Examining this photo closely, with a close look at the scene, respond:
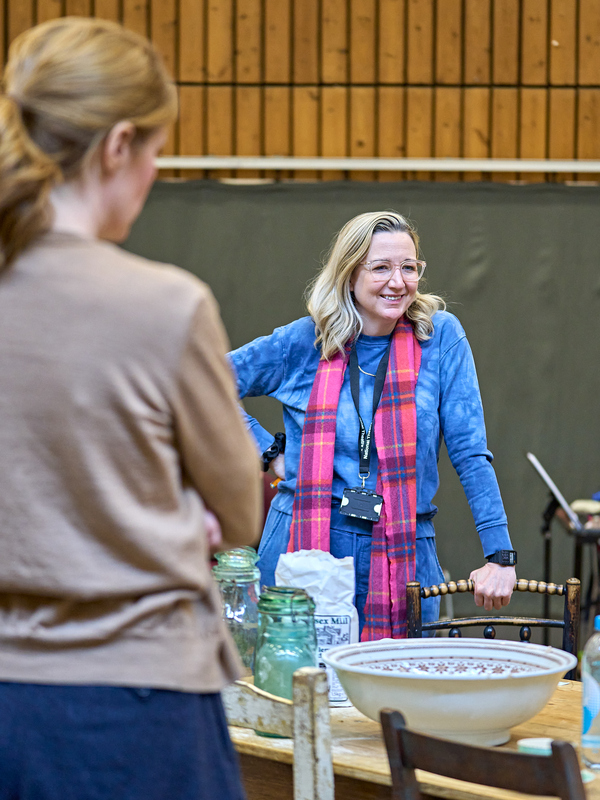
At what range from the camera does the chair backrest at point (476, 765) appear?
986 millimetres

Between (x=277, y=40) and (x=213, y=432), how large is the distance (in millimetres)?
5198

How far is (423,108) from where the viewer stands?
18.6 feet

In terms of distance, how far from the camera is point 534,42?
569 centimetres

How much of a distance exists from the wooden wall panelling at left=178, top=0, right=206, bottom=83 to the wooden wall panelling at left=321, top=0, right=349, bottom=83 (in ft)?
2.30

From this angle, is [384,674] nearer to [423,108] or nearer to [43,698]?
[43,698]

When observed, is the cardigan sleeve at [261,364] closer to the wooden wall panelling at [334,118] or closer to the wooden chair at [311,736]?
the wooden chair at [311,736]

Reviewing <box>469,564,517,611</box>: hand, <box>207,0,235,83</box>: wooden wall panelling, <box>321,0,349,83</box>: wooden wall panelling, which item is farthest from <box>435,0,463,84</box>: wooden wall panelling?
<box>469,564,517,611</box>: hand

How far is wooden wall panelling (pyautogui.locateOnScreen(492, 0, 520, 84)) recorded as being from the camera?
565 cm

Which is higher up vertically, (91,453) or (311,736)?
(91,453)

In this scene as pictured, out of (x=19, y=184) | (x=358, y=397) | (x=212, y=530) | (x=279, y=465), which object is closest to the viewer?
(x=19, y=184)

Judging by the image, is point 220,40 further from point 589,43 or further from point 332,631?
point 332,631

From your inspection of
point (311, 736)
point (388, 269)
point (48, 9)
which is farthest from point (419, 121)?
point (311, 736)

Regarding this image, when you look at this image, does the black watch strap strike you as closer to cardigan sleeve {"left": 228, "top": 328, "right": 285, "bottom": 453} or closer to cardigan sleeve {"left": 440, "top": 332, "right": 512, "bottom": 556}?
cardigan sleeve {"left": 228, "top": 328, "right": 285, "bottom": 453}

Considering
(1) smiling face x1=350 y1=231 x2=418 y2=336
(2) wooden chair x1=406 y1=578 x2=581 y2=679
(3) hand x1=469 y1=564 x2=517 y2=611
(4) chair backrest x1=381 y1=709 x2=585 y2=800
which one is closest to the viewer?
(4) chair backrest x1=381 y1=709 x2=585 y2=800
